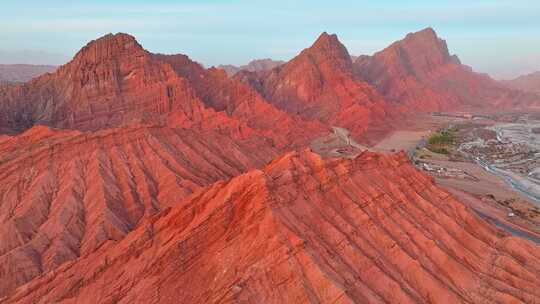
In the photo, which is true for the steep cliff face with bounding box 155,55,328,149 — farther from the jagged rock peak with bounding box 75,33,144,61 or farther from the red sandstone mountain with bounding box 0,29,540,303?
the red sandstone mountain with bounding box 0,29,540,303

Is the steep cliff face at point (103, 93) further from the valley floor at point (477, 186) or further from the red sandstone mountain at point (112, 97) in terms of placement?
the valley floor at point (477, 186)

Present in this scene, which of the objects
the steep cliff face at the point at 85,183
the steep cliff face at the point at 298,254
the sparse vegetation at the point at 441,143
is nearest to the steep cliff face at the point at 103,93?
the steep cliff face at the point at 85,183

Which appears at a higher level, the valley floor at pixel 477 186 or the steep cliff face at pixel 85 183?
the steep cliff face at pixel 85 183

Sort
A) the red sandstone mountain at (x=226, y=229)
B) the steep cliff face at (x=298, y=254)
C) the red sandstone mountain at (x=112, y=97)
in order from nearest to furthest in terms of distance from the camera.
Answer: the steep cliff face at (x=298, y=254), the red sandstone mountain at (x=226, y=229), the red sandstone mountain at (x=112, y=97)

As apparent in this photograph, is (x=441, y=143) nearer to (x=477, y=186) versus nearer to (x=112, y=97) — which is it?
(x=477, y=186)

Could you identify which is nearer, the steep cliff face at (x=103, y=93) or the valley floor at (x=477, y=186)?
the valley floor at (x=477, y=186)

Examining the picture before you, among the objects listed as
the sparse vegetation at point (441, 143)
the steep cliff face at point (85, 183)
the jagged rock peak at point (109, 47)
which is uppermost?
the jagged rock peak at point (109, 47)

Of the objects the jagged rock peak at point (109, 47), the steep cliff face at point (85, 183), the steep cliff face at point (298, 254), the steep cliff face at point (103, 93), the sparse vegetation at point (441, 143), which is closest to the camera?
the steep cliff face at point (298, 254)

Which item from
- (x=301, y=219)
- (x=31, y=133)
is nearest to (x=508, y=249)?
(x=301, y=219)
